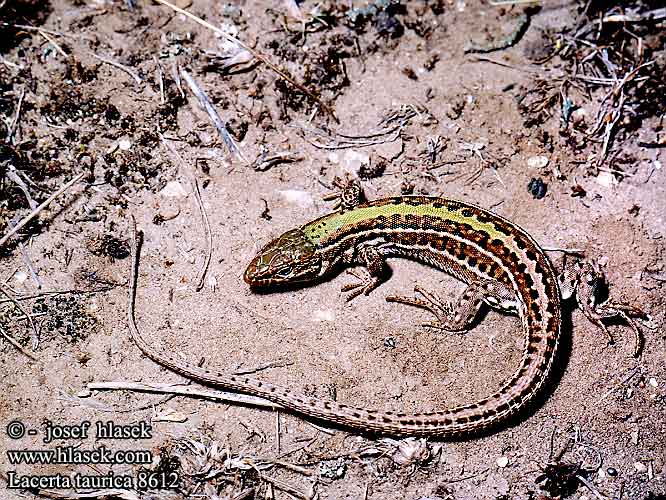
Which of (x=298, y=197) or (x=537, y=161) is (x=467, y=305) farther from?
(x=298, y=197)

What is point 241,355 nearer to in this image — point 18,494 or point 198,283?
point 198,283

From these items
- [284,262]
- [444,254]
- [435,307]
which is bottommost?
[435,307]

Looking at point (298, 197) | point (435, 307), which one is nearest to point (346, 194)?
point (298, 197)

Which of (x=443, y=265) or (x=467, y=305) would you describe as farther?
(x=443, y=265)

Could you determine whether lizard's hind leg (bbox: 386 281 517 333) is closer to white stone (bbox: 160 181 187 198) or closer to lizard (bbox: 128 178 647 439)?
lizard (bbox: 128 178 647 439)

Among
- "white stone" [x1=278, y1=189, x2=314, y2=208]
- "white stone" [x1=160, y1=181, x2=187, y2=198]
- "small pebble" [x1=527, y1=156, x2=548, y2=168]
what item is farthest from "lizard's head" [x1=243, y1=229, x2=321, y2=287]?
"small pebble" [x1=527, y1=156, x2=548, y2=168]

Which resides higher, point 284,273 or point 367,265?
point 284,273

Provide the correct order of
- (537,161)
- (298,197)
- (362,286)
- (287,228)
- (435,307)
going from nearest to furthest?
(435,307) → (362,286) → (287,228) → (298,197) → (537,161)

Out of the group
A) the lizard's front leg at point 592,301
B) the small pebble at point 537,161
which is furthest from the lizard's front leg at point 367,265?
the small pebble at point 537,161
